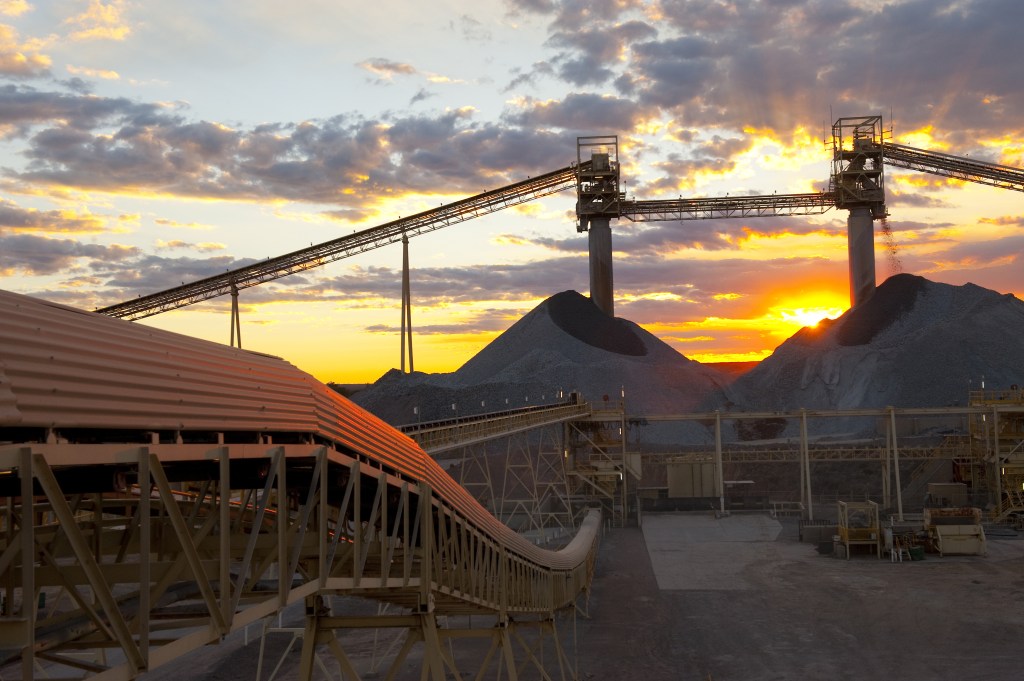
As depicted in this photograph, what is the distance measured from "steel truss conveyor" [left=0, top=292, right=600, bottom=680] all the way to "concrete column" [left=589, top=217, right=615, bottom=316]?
7050cm

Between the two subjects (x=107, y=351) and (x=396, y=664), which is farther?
(x=396, y=664)

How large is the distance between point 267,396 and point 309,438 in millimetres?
774

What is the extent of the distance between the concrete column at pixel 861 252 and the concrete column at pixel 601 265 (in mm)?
22374

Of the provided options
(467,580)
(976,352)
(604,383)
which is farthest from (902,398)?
(467,580)

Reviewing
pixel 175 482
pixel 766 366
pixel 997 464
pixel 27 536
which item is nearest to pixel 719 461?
pixel 997 464

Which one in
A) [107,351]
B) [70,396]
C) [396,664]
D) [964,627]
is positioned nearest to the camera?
[70,396]

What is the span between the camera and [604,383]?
3590 inches

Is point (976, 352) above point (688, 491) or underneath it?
above

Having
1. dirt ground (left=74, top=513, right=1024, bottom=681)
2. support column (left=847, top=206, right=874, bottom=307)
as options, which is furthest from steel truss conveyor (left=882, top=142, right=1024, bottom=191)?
dirt ground (left=74, top=513, right=1024, bottom=681)

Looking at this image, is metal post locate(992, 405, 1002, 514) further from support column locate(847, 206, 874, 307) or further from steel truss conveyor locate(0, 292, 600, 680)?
steel truss conveyor locate(0, 292, 600, 680)

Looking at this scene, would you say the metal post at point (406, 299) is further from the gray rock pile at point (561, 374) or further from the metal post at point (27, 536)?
the metal post at point (27, 536)

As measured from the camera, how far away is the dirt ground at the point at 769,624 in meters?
26.7

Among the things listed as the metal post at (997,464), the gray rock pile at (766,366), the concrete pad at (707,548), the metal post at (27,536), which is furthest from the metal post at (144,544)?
the gray rock pile at (766,366)

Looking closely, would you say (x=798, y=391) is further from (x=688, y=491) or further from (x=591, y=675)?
(x=591, y=675)
